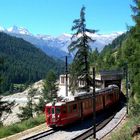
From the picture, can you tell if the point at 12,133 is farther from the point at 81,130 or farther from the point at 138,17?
the point at 138,17

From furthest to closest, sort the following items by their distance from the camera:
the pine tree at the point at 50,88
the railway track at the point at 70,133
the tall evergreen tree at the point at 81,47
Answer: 1. the pine tree at the point at 50,88
2. the tall evergreen tree at the point at 81,47
3. the railway track at the point at 70,133

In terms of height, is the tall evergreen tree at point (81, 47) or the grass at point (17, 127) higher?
the tall evergreen tree at point (81, 47)

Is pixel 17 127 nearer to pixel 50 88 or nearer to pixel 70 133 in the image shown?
pixel 70 133

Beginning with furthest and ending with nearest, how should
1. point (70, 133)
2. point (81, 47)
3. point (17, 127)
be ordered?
point (81, 47)
point (17, 127)
point (70, 133)

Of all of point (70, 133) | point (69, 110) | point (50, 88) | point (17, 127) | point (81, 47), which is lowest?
point (70, 133)

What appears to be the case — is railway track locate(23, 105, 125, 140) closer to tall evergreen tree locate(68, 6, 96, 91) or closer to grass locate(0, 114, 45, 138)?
grass locate(0, 114, 45, 138)

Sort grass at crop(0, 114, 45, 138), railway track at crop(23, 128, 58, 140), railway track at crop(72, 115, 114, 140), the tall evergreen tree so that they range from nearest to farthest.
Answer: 1. railway track at crop(23, 128, 58, 140)
2. railway track at crop(72, 115, 114, 140)
3. grass at crop(0, 114, 45, 138)
4. the tall evergreen tree

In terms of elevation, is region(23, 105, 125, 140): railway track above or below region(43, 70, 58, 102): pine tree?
below

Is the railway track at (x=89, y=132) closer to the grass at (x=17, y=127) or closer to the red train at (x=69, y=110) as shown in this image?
the red train at (x=69, y=110)

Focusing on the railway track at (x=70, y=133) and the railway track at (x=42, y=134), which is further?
the railway track at (x=70, y=133)

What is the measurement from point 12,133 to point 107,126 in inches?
370

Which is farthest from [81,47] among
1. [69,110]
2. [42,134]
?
[42,134]

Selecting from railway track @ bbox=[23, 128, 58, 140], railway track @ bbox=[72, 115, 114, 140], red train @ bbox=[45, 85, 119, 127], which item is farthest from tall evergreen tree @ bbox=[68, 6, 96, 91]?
railway track @ bbox=[23, 128, 58, 140]

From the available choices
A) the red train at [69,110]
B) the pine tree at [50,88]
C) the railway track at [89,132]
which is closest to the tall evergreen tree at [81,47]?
the red train at [69,110]
